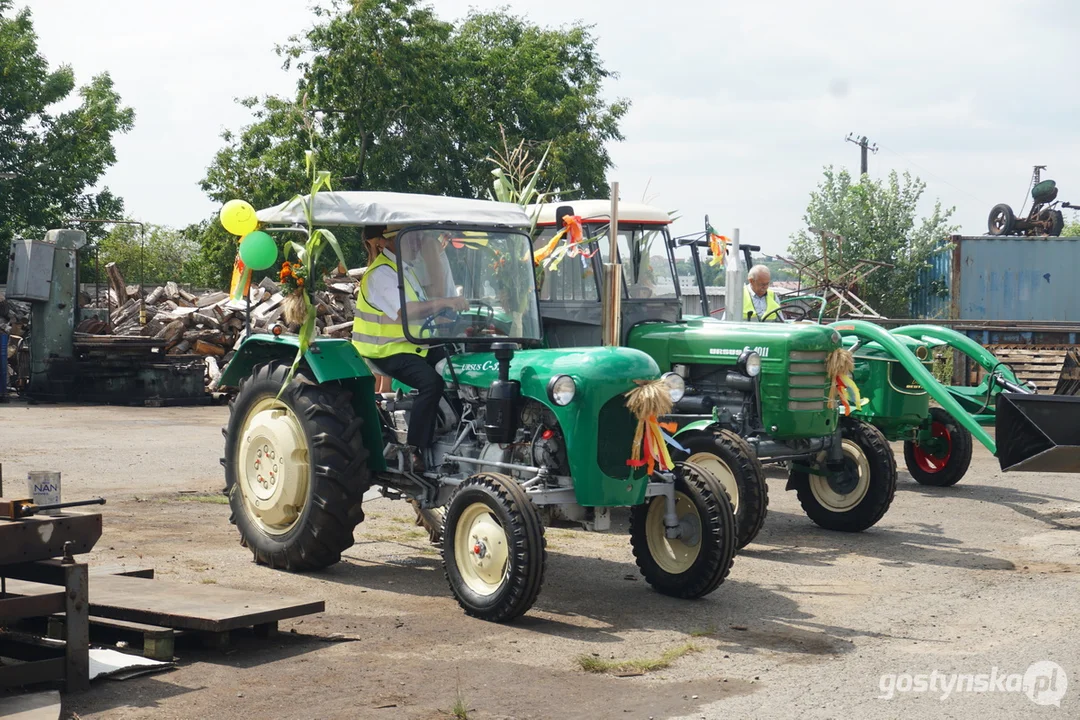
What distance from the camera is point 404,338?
7734 mm

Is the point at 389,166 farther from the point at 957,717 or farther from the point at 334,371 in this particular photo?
the point at 957,717

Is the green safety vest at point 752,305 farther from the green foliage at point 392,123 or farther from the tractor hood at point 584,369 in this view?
the green foliage at point 392,123

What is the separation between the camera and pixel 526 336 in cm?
802

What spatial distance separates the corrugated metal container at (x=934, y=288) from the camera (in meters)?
27.5

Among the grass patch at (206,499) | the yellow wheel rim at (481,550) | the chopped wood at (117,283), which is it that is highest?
the chopped wood at (117,283)

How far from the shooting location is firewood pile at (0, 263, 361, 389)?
2316cm

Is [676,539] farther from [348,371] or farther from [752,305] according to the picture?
[752,305]

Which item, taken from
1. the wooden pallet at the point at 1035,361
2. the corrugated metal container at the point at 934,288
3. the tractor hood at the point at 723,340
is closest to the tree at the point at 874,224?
the corrugated metal container at the point at 934,288

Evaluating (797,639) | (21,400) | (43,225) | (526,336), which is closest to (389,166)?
(43,225)

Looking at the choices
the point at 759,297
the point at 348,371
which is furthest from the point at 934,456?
the point at 348,371

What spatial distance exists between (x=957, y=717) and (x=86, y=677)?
3.54 metres

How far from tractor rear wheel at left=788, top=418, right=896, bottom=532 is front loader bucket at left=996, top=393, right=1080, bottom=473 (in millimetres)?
874

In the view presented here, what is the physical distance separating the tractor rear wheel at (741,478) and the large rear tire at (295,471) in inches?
96.6

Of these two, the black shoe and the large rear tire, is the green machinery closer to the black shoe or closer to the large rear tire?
the black shoe
